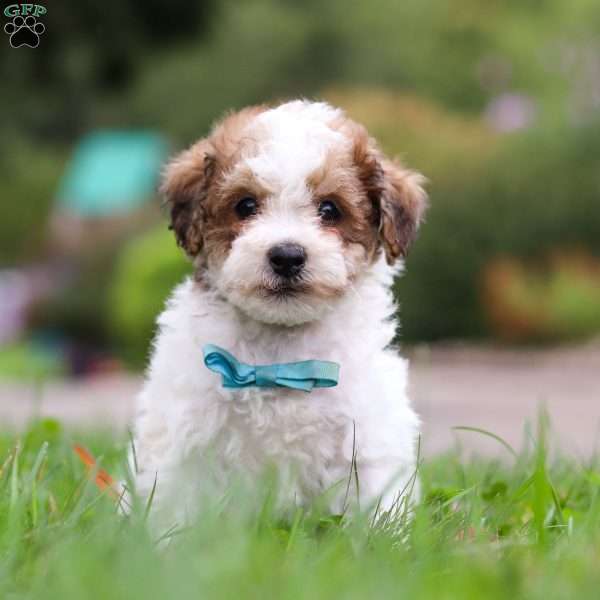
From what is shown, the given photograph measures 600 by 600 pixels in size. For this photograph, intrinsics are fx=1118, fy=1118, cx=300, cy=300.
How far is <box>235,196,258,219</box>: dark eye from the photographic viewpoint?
4.93 metres

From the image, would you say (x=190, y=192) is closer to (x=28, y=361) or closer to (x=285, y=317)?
(x=285, y=317)

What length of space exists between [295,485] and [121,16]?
25291mm

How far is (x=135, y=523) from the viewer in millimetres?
3734

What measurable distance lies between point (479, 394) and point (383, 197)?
8244mm

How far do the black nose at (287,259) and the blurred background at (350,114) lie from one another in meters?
5.23

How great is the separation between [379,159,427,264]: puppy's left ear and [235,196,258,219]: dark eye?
60 cm

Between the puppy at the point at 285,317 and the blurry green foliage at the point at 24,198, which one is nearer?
the puppy at the point at 285,317

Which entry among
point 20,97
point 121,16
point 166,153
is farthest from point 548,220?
point 20,97

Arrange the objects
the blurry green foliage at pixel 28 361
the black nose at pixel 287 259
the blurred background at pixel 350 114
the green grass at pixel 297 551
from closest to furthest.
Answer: the green grass at pixel 297 551
the black nose at pixel 287 259
the blurred background at pixel 350 114
the blurry green foliage at pixel 28 361

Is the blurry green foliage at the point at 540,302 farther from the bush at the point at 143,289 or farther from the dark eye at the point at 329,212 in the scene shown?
the dark eye at the point at 329,212

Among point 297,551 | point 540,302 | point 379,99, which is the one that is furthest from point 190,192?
point 379,99

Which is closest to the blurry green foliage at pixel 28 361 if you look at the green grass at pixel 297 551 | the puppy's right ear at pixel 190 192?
the puppy's right ear at pixel 190 192

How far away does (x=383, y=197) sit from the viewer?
16.8 ft

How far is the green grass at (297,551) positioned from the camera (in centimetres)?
312
